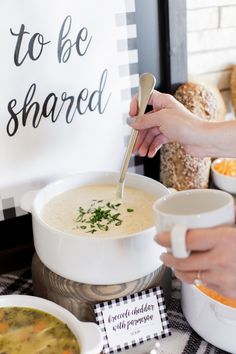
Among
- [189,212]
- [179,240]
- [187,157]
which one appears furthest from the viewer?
[187,157]

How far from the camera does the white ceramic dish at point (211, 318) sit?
0.75 metres

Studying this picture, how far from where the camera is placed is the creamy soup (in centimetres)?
83

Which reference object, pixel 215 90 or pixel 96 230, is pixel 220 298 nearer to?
pixel 96 230

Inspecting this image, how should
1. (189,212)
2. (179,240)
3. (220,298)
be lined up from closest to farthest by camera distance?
(179,240) → (189,212) → (220,298)

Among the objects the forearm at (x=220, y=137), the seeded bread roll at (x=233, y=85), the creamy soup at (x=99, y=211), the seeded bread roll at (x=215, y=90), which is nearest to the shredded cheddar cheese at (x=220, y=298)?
the creamy soup at (x=99, y=211)

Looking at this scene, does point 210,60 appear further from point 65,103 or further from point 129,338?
point 129,338

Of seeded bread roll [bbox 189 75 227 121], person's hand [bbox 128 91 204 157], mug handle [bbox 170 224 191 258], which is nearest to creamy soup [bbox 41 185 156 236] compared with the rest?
person's hand [bbox 128 91 204 157]

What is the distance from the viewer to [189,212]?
70cm

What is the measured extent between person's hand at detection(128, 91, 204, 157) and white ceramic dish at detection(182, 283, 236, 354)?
255mm

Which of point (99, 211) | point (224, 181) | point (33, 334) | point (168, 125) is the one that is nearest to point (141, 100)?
point (168, 125)

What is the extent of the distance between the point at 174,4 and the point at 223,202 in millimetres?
532

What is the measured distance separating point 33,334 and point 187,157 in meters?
0.52

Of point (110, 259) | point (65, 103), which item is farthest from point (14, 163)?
point (110, 259)

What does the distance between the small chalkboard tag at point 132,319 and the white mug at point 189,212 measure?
0.70ft
